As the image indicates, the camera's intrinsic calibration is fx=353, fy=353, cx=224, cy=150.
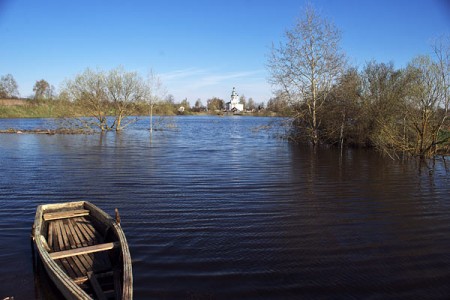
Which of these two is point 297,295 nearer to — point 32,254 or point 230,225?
point 230,225

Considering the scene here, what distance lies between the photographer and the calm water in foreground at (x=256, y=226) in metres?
5.52

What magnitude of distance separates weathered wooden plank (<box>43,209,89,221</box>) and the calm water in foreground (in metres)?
0.62

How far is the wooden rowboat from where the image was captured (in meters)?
4.63

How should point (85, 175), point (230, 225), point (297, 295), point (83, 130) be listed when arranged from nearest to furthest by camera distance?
1. point (297, 295)
2. point (230, 225)
3. point (85, 175)
4. point (83, 130)

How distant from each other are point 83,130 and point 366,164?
100 ft

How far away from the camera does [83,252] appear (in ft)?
18.3

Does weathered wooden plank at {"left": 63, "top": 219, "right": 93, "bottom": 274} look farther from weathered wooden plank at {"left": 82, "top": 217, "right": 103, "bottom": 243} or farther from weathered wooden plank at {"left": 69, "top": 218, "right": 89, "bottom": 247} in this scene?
weathered wooden plank at {"left": 82, "top": 217, "right": 103, "bottom": 243}

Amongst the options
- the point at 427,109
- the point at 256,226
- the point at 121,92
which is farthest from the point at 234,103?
the point at 256,226

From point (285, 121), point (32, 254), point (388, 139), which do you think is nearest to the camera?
point (32, 254)

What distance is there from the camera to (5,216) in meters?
8.67

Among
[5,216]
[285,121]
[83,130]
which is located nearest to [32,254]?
[5,216]

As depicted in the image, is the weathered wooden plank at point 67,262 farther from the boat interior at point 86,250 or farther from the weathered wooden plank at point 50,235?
the weathered wooden plank at point 50,235

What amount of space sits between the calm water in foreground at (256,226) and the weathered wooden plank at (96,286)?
63 cm

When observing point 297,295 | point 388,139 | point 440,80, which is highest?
point 440,80
